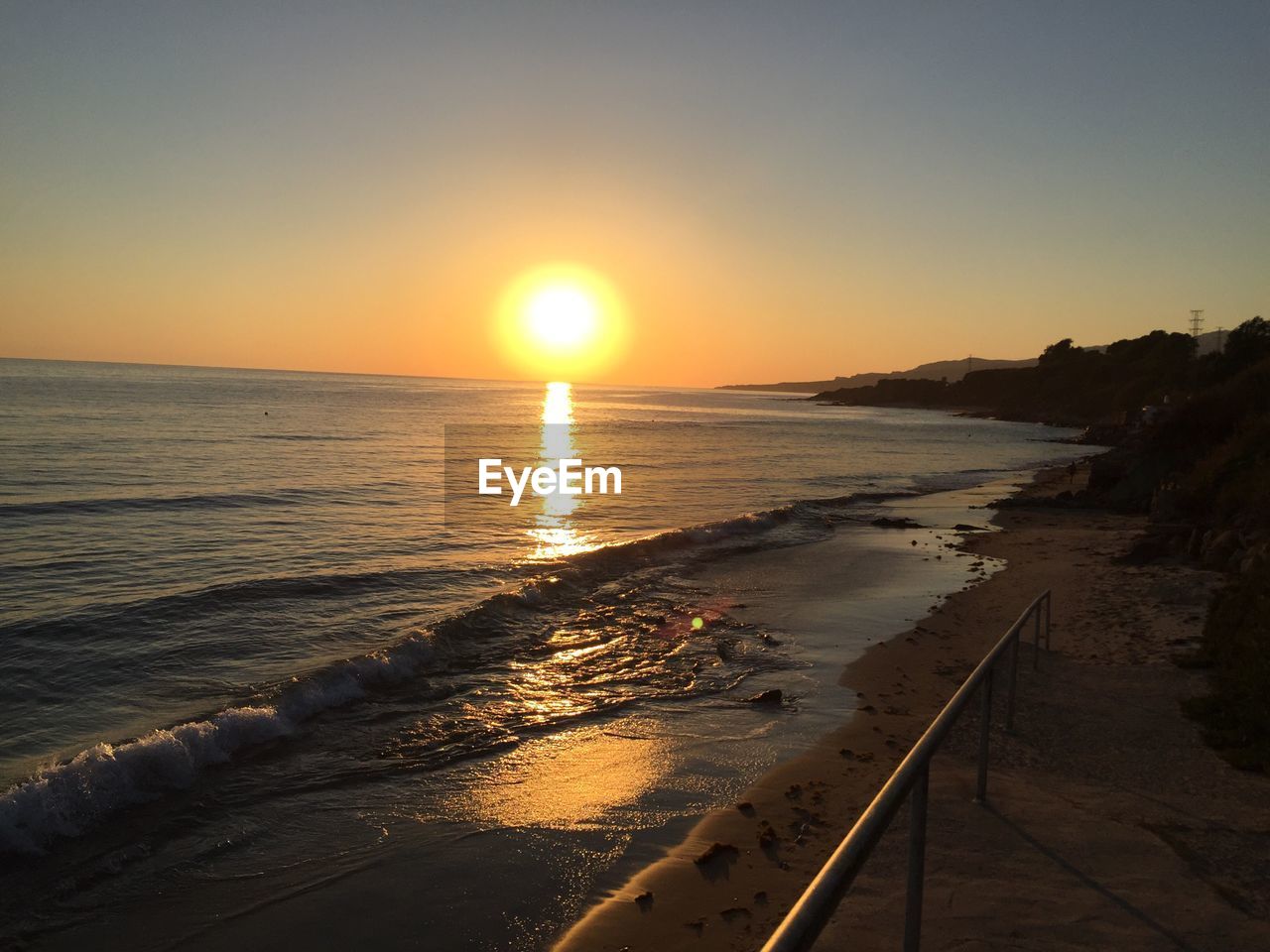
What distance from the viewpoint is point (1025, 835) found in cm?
577

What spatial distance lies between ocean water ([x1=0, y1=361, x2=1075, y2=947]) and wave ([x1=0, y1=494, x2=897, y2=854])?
0.11 feet

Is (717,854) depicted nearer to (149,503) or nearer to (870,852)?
(870,852)

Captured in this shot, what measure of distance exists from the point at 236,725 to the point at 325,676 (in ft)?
5.34

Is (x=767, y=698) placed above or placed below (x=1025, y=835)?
below

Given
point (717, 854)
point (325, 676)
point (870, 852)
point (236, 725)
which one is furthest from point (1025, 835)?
point (325, 676)

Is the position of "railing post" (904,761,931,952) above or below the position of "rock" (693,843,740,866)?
above

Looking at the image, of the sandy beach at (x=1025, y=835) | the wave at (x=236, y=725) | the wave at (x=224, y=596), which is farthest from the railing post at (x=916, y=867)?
the wave at (x=224, y=596)

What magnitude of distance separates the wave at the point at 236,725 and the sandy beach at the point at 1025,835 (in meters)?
4.80

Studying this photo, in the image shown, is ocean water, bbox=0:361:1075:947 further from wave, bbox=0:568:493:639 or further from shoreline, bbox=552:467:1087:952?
shoreline, bbox=552:467:1087:952

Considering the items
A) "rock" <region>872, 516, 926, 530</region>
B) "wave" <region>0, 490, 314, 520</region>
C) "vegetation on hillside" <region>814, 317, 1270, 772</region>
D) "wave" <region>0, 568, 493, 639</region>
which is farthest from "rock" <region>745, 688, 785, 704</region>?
"wave" <region>0, 490, 314, 520</region>

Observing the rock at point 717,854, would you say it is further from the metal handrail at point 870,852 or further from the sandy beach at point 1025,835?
the metal handrail at point 870,852

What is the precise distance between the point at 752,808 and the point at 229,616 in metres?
9.86

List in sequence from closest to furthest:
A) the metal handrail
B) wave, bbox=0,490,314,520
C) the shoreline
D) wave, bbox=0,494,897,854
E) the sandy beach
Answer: the metal handrail
the sandy beach
the shoreline
wave, bbox=0,494,897,854
wave, bbox=0,490,314,520

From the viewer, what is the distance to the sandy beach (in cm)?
468
